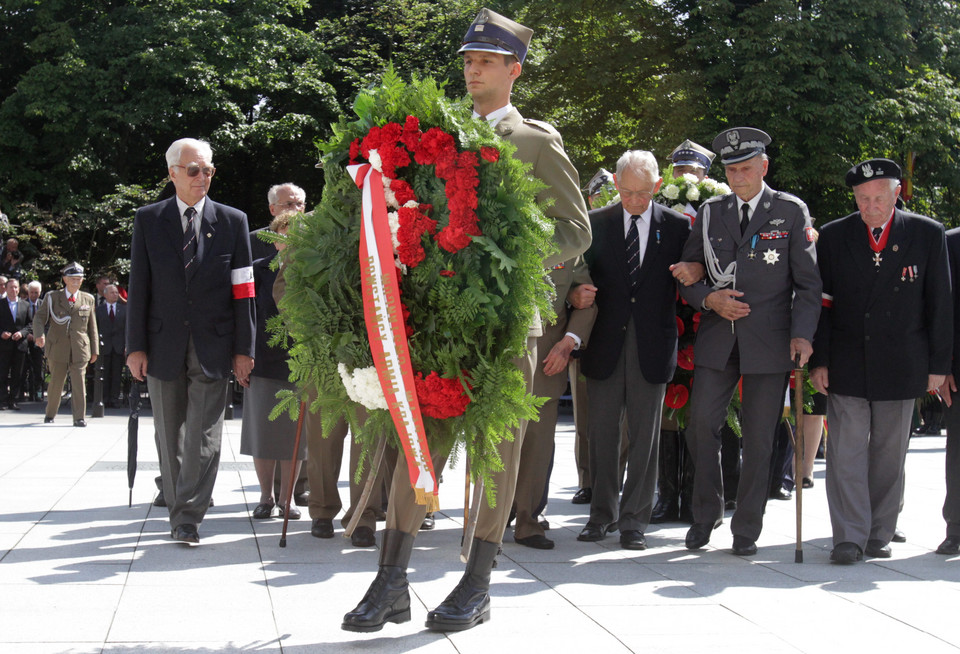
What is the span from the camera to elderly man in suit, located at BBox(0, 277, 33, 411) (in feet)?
61.8

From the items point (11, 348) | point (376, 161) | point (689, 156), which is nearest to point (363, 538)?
point (376, 161)

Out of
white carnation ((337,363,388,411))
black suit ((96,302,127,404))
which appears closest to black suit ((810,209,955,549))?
white carnation ((337,363,388,411))

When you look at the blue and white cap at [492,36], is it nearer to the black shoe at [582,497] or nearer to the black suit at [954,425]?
the black suit at [954,425]

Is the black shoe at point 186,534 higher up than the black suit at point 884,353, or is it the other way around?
the black suit at point 884,353

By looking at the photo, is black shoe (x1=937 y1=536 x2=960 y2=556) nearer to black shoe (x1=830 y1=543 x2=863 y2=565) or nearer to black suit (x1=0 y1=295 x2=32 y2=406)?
black shoe (x1=830 y1=543 x2=863 y2=565)

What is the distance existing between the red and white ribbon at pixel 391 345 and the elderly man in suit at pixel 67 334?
1211 centimetres

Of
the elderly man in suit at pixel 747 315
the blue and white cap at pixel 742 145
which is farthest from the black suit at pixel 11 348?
the blue and white cap at pixel 742 145

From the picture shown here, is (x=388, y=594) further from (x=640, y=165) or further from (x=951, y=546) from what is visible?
(x=951, y=546)

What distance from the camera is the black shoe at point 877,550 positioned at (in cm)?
645

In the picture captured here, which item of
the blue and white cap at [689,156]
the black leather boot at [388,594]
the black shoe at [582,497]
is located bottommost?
the black shoe at [582,497]

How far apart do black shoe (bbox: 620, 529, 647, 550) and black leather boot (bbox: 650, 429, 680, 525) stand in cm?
113

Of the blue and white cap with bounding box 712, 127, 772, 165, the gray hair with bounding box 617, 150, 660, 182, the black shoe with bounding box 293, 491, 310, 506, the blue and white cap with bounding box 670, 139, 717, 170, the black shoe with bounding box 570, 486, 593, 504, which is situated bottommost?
the black shoe with bounding box 570, 486, 593, 504

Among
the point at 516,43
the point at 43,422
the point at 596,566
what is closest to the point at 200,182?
the point at 516,43

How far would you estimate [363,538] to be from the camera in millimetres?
6441
